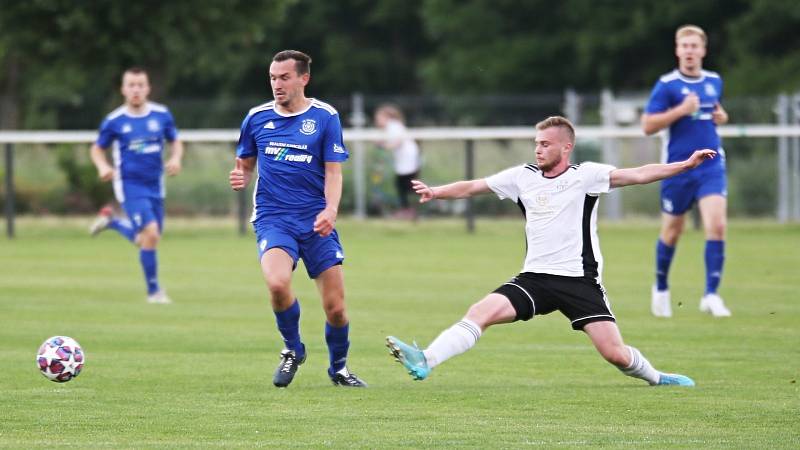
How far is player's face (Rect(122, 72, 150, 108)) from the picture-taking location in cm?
1490

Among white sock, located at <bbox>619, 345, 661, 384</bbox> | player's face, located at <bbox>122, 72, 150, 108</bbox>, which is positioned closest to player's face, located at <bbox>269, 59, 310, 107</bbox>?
white sock, located at <bbox>619, 345, 661, 384</bbox>

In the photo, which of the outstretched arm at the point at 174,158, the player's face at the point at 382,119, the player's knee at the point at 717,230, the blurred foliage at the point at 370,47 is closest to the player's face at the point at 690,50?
the player's knee at the point at 717,230

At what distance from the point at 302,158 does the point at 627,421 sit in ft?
8.80

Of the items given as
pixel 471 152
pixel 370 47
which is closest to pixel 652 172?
pixel 471 152

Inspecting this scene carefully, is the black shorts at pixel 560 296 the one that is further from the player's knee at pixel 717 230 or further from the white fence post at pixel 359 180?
the white fence post at pixel 359 180

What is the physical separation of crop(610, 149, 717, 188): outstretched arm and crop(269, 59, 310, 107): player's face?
6.60ft

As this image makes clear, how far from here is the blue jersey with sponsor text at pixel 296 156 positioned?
9.26m

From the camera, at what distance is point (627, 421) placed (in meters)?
7.95

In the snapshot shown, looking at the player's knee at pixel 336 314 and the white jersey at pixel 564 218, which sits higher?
the white jersey at pixel 564 218

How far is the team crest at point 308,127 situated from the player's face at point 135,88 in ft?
19.7

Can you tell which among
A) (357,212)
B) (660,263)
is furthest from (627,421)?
(357,212)

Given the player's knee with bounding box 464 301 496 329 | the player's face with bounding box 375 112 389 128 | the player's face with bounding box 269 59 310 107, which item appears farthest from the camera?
the player's face with bounding box 375 112 389 128

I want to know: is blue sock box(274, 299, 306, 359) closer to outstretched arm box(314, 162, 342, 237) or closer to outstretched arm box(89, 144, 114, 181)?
outstretched arm box(314, 162, 342, 237)

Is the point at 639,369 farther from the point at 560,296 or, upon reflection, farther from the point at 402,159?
the point at 402,159
